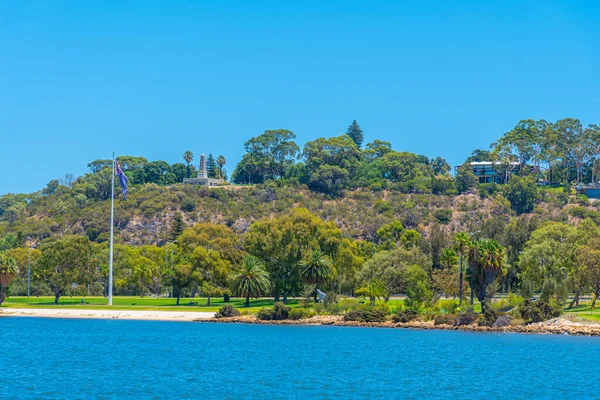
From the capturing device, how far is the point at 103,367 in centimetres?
5812

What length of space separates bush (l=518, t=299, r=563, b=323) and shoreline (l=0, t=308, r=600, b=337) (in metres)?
0.79

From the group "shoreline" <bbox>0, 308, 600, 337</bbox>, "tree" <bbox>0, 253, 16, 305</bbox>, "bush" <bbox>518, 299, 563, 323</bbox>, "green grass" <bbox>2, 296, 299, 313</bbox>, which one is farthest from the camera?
"tree" <bbox>0, 253, 16, 305</bbox>

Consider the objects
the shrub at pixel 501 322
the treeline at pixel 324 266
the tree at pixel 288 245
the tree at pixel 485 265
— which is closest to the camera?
the shrub at pixel 501 322

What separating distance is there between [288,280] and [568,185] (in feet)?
373

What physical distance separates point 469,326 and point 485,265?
245 inches

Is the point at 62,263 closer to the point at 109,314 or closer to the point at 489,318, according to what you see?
the point at 109,314

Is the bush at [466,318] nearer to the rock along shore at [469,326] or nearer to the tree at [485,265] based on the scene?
the rock along shore at [469,326]

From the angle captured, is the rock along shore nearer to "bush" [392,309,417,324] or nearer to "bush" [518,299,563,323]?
"bush" [392,309,417,324]

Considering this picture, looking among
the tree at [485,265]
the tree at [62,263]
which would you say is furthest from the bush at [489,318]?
the tree at [62,263]

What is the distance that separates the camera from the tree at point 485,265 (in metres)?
82.1

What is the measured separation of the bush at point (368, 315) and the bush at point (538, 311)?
13634mm

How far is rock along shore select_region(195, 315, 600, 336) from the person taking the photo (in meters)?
76.1

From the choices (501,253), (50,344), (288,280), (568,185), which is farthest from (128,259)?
(568,185)

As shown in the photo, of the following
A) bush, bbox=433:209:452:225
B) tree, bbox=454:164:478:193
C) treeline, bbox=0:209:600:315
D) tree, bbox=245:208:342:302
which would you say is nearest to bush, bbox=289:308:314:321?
treeline, bbox=0:209:600:315
